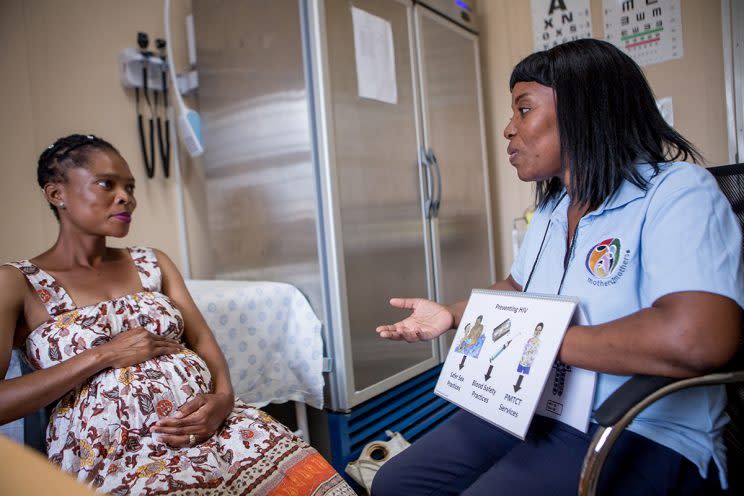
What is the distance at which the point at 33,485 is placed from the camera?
0.34 m

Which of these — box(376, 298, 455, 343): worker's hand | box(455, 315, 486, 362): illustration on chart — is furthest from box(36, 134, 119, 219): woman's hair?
box(455, 315, 486, 362): illustration on chart

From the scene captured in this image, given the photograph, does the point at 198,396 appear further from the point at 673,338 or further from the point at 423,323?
the point at 673,338

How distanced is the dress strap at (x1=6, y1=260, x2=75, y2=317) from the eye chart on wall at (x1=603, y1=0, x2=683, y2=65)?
2.50 m

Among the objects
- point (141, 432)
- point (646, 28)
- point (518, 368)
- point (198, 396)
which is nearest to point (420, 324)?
point (518, 368)

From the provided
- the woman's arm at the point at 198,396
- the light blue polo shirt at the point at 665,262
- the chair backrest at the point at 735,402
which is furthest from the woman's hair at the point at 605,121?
the woman's arm at the point at 198,396

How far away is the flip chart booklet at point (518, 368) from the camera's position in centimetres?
79

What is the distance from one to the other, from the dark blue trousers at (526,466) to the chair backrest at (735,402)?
12cm

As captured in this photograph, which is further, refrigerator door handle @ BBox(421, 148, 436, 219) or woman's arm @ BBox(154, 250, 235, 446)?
refrigerator door handle @ BBox(421, 148, 436, 219)

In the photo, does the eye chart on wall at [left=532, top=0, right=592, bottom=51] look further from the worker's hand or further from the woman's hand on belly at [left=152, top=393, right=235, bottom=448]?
the woman's hand on belly at [left=152, top=393, right=235, bottom=448]

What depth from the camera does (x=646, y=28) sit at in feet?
7.47

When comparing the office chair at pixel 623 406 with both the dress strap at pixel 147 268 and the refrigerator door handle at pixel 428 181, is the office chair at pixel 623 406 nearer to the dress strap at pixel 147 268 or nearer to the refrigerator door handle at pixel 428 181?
the dress strap at pixel 147 268

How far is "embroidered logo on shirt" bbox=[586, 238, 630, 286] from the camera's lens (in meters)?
0.82

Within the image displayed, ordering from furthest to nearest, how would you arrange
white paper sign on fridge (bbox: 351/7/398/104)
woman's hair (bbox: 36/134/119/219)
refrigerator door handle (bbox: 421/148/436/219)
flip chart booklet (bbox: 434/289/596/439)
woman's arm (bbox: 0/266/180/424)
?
refrigerator door handle (bbox: 421/148/436/219) → white paper sign on fridge (bbox: 351/7/398/104) → woman's hair (bbox: 36/134/119/219) → woman's arm (bbox: 0/266/180/424) → flip chart booklet (bbox: 434/289/596/439)

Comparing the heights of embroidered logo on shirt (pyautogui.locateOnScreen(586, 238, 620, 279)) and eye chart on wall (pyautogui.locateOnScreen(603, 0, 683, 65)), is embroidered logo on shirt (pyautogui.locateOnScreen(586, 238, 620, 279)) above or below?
below
